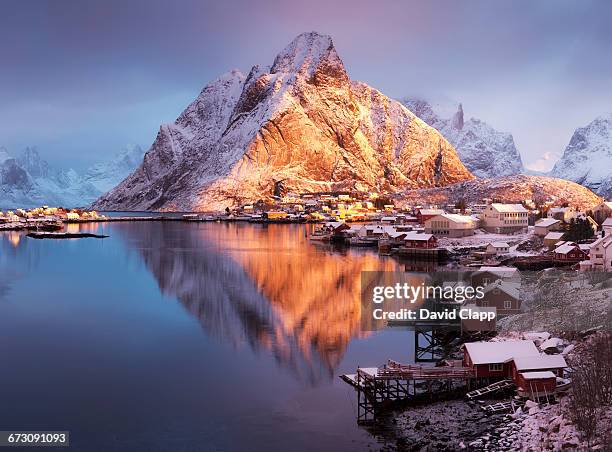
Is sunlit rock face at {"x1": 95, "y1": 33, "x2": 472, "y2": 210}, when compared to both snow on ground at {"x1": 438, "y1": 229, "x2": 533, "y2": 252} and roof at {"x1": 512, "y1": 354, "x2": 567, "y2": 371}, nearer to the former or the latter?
snow on ground at {"x1": 438, "y1": 229, "x2": 533, "y2": 252}

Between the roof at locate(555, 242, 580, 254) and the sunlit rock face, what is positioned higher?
the sunlit rock face

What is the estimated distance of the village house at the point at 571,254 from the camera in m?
40.0

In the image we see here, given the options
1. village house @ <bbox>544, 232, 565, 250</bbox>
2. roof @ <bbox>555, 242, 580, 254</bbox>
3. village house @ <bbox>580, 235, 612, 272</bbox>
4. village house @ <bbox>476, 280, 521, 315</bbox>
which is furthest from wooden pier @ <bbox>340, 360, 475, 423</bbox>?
village house @ <bbox>544, 232, 565, 250</bbox>

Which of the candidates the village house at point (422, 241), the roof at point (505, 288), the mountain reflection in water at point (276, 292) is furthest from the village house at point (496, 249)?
the roof at point (505, 288)

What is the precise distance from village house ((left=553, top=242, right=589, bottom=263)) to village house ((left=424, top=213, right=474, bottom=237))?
2302 centimetres

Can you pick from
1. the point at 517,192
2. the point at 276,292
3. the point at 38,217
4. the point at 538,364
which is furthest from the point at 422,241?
the point at 38,217

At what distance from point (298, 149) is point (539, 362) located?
5893 inches

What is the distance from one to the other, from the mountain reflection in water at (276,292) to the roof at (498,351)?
4.96 meters

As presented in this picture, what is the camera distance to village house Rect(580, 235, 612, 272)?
110ft

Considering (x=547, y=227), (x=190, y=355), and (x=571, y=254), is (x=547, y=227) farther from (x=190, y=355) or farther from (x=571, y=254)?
(x=190, y=355)

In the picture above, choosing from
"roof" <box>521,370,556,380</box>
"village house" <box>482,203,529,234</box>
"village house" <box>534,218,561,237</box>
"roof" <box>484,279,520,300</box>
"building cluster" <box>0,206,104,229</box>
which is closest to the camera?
"roof" <box>521,370,556,380</box>

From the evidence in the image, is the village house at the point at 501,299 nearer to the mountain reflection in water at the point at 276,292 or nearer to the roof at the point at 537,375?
the mountain reflection in water at the point at 276,292

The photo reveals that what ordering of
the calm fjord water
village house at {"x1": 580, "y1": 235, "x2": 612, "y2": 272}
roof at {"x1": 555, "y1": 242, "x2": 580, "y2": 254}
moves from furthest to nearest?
roof at {"x1": 555, "y1": 242, "x2": 580, "y2": 254}, village house at {"x1": 580, "y1": 235, "x2": 612, "y2": 272}, the calm fjord water

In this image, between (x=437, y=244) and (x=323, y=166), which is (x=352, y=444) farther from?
(x=323, y=166)
